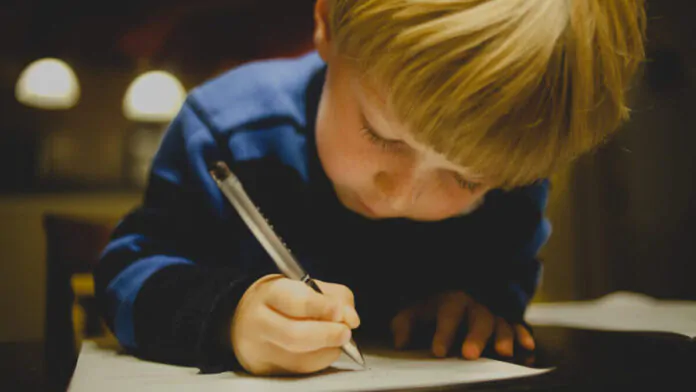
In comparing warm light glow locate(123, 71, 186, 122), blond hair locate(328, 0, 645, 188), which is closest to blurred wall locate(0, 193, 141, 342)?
warm light glow locate(123, 71, 186, 122)

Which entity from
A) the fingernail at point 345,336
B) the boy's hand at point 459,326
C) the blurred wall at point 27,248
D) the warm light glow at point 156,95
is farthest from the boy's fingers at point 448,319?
the warm light glow at point 156,95

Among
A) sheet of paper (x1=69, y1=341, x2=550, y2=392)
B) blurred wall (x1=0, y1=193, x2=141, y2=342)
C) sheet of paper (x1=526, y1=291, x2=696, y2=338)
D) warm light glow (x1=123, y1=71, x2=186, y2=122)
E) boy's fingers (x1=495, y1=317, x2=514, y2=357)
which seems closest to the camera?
sheet of paper (x1=69, y1=341, x2=550, y2=392)

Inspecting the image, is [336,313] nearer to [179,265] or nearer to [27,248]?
[179,265]

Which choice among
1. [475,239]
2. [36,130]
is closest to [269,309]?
[475,239]

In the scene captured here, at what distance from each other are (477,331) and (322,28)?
24 centimetres

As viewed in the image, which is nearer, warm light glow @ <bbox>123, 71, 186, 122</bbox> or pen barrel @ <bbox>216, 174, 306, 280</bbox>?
pen barrel @ <bbox>216, 174, 306, 280</bbox>

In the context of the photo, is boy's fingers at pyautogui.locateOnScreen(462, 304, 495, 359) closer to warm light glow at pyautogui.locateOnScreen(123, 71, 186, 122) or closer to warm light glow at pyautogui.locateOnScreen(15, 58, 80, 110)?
Result: warm light glow at pyautogui.locateOnScreen(123, 71, 186, 122)

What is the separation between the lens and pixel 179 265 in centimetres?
44

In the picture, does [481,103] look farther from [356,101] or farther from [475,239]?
[475,239]

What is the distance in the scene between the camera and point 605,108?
15.8 inches

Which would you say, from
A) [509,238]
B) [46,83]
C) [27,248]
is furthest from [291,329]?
[46,83]

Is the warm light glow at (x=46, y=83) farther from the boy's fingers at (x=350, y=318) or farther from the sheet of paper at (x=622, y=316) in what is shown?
the boy's fingers at (x=350, y=318)

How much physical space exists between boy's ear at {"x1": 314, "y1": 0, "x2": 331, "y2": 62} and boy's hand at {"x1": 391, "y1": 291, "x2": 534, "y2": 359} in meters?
0.21

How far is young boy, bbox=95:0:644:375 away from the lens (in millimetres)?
358
